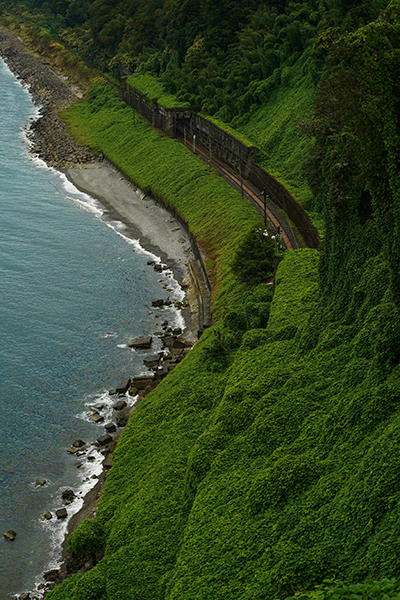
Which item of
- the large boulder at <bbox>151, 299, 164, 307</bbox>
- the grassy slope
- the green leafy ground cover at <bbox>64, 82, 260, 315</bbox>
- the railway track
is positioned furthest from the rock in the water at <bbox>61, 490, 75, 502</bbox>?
the railway track

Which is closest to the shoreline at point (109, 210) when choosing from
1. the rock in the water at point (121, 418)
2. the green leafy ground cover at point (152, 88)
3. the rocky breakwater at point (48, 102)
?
the rocky breakwater at point (48, 102)

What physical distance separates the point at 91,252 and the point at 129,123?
44.8 meters

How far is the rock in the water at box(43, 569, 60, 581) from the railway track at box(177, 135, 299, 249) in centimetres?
3440

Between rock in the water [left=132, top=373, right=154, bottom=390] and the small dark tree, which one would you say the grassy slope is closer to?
rock in the water [left=132, top=373, right=154, bottom=390]

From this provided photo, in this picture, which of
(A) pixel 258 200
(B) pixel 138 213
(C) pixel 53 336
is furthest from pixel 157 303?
(B) pixel 138 213

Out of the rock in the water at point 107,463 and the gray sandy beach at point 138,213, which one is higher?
the gray sandy beach at point 138,213

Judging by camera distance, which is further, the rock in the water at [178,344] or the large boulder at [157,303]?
the large boulder at [157,303]

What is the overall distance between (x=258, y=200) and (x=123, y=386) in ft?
106

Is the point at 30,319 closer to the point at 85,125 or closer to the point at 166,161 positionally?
the point at 166,161

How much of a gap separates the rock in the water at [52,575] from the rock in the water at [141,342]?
958 inches

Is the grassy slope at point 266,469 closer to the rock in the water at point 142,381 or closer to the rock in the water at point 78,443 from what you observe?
the rock in the water at point 78,443

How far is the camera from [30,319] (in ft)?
207

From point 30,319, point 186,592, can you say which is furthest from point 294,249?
point 186,592

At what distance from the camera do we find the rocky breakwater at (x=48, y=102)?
10950 centimetres
